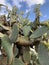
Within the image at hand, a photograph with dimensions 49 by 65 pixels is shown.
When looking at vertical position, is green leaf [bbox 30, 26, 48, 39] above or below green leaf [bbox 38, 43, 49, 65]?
above

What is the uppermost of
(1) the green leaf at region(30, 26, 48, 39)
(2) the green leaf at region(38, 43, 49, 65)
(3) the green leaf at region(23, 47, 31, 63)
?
(1) the green leaf at region(30, 26, 48, 39)

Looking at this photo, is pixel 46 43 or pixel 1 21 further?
pixel 1 21

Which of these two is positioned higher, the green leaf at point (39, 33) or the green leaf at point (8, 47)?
the green leaf at point (39, 33)

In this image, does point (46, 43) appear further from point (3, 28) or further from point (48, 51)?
point (3, 28)

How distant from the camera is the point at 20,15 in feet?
2.91

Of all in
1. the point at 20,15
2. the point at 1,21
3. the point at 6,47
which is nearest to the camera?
the point at 6,47

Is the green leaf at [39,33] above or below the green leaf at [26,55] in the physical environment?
above

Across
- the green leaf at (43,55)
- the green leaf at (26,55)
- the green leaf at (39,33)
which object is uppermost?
the green leaf at (39,33)

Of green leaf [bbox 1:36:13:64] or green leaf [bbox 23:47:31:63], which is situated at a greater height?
green leaf [bbox 1:36:13:64]

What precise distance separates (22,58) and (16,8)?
344 millimetres

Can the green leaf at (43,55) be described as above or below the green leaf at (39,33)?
below

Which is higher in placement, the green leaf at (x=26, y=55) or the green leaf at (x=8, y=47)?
the green leaf at (x=8, y=47)

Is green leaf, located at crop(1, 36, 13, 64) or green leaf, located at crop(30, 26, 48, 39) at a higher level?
green leaf, located at crop(30, 26, 48, 39)

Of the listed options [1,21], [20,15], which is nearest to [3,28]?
[1,21]
